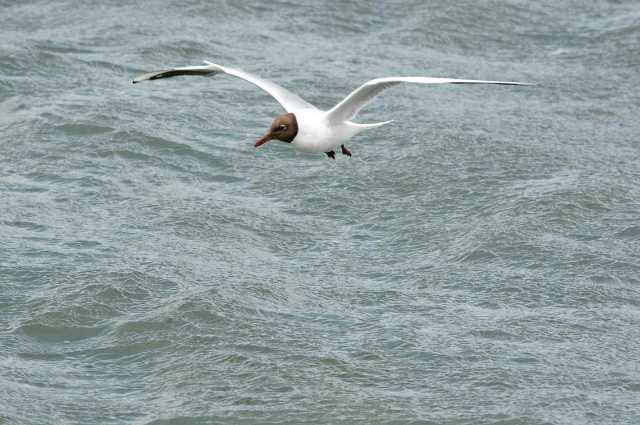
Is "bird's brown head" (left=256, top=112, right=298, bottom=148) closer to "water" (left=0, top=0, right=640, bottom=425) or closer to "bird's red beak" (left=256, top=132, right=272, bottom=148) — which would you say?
"bird's red beak" (left=256, top=132, right=272, bottom=148)

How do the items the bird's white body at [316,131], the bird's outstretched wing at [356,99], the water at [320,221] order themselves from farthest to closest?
the water at [320,221]
the bird's white body at [316,131]
the bird's outstretched wing at [356,99]

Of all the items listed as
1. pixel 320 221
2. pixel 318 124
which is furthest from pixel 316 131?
pixel 320 221

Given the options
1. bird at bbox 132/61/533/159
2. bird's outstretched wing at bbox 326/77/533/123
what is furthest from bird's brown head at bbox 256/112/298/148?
bird's outstretched wing at bbox 326/77/533/123

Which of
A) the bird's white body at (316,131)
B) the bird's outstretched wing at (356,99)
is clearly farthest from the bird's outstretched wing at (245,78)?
the bird's outstretched wing at (356,99)

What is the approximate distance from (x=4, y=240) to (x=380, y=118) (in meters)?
5.21

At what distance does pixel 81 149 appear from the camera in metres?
16.0

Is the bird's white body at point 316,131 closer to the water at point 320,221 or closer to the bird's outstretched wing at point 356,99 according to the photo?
the bird's outstretched wing at point 356,99

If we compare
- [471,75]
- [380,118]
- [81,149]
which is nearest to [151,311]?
[81,149]

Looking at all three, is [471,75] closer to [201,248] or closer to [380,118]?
[380,118]

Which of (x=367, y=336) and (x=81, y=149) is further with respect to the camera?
(x=81, y=149)

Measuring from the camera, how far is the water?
36.1 ft

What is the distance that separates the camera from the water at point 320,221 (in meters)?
11.0

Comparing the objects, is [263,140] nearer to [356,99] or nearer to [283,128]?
[283,128]

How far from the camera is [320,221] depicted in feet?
47.1
